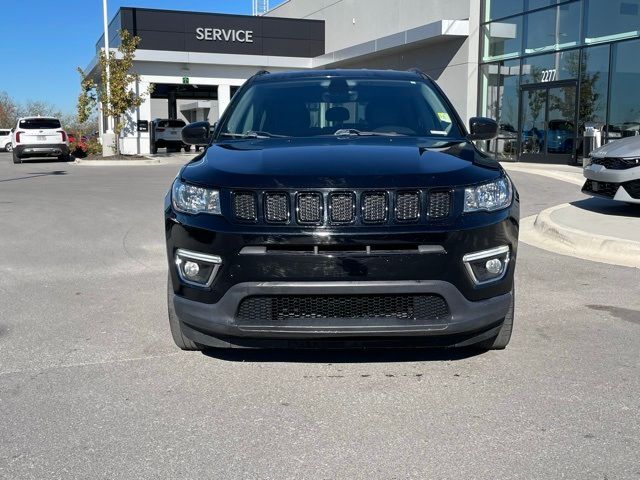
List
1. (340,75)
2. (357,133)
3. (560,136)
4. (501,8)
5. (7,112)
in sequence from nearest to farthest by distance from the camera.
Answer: (357,133) < (340,75) < (560,136) < (501,8) < (7,112)

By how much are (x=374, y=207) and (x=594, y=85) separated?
17451 mm

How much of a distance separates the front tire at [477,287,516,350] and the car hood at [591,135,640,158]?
5.86 m

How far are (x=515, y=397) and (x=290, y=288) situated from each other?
1.37m

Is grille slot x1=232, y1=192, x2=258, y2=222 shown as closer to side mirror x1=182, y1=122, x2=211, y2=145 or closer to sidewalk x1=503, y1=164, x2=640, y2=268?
side mirror x1=182, y1=122, x2=211, y2=145

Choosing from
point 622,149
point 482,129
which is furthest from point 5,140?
point 482,129

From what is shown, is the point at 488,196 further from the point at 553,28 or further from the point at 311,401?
the point at 553,28

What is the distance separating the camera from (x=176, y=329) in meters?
4.02

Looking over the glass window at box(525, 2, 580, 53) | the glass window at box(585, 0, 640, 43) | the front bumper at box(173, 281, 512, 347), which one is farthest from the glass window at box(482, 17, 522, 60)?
the front bumper at box(173, 281, 512, 347)

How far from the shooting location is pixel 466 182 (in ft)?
11.5

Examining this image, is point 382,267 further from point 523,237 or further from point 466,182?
point 523,237

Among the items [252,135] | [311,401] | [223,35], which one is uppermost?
[223,35]

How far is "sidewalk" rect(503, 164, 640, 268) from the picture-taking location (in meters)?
7.26

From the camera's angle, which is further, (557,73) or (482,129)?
(557,73)

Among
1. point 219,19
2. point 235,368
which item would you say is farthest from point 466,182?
point 219,19
